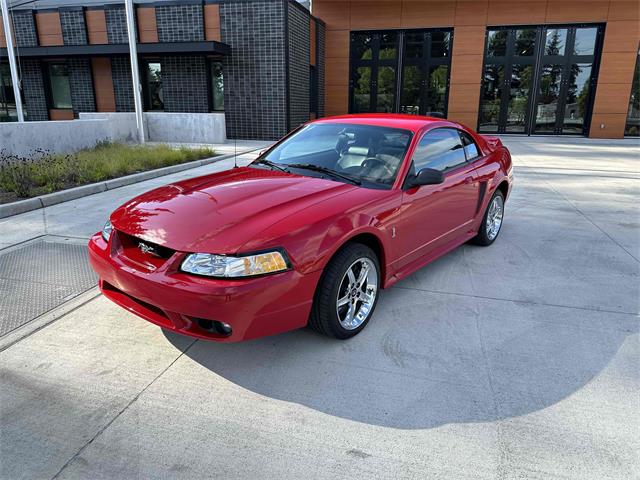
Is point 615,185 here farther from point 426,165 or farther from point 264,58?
point 264,58

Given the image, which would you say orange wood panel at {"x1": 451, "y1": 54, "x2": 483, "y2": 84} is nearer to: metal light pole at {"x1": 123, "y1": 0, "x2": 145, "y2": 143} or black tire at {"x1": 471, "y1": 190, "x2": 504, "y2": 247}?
metal light pole at {"x1": 123, "y1": 0, "x2": 145, "y2": 143}

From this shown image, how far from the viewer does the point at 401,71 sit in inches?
817

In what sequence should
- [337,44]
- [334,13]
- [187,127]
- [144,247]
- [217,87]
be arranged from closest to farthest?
[144,247] < [187,127] < [217,87] < [334,13] < [337,44]

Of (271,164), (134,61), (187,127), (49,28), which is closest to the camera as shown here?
(271,164)

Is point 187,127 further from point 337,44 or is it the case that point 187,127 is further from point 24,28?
point 24,28

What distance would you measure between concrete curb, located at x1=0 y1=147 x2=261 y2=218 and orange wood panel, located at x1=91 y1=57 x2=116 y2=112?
9920mm

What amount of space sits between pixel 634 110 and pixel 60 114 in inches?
967

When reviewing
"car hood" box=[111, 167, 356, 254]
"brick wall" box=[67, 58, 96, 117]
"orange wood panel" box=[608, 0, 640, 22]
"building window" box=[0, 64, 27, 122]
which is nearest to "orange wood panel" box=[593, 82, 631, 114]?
"orange wood panel" box=[608, 0, 640, 22]

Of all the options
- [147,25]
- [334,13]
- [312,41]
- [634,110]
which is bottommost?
[634,110]

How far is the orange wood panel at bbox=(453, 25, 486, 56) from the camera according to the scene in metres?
19.5

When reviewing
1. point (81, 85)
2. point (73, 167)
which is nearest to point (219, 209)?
point (73, 167)

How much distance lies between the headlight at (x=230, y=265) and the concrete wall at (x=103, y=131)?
889 cm

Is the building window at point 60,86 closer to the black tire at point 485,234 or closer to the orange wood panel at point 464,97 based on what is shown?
the orange wood panel at point 464,97

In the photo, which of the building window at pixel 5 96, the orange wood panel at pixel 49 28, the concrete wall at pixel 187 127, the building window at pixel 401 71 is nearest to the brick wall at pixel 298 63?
the concrete wall at pixel 187 127
